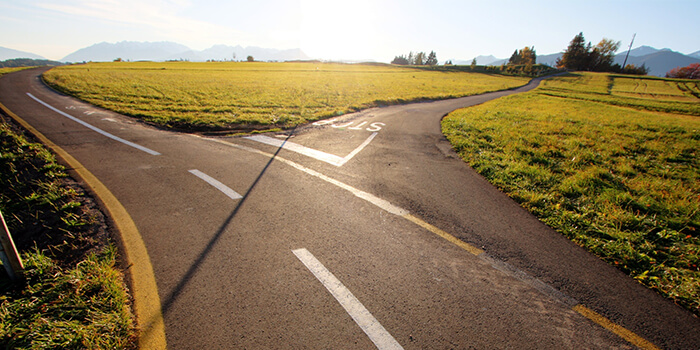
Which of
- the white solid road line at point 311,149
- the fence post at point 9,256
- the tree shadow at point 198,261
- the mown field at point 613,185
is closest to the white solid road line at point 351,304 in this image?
the tree shadow at point 198,261

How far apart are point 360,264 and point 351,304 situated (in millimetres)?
619

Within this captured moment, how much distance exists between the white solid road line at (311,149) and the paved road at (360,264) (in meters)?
0.40

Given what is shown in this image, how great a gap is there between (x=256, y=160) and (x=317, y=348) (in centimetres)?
510

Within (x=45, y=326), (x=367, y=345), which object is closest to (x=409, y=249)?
(x=367, y=345)

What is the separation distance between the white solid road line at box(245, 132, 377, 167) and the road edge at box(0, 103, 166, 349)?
156 inches

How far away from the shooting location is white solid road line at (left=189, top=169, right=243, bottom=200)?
4.74 meters

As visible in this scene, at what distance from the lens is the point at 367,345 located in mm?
2260

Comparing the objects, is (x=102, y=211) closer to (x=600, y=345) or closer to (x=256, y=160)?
(x=256, y=160)

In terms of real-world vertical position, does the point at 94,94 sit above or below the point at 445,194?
above

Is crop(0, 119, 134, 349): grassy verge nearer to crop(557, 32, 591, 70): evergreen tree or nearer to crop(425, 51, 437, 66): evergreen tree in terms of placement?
crop(557, 32, 591, 70): evergreen tree

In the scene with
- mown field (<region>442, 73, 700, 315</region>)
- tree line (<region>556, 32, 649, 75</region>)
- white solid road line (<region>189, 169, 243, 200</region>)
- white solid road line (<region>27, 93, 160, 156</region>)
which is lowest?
mown field (<region>442, 73, 700, 315</region>)

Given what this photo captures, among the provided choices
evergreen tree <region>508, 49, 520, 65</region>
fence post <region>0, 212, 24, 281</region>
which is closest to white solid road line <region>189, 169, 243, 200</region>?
fence post <region>0, 212, 24, 281</region>

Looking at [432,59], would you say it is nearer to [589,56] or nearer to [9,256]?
[589,56]

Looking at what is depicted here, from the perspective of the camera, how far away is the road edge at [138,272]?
2328mm
